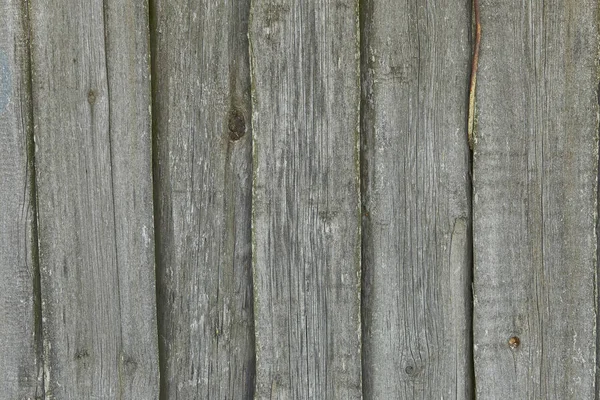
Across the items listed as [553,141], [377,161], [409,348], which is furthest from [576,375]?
[377,161]

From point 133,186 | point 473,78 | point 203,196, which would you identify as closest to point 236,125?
point 203,196

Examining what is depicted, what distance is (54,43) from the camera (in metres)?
1.83

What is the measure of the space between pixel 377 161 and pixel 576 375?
87cm

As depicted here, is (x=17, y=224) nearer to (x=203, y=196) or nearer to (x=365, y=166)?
(x=203, y=196)

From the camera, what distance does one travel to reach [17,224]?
1.87m

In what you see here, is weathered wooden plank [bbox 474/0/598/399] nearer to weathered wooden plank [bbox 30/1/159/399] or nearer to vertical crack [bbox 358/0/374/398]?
vertical crack [bbox 358/0/374/398]

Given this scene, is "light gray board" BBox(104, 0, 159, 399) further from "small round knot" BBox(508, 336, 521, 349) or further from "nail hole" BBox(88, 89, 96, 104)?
"small round knot" BBox(508, 336, 521, 349)

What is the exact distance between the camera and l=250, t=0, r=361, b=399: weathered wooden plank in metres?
1.82

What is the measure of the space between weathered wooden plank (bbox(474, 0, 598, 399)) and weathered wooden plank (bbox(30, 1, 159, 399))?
977mm

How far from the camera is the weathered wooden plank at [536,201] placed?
1.86m

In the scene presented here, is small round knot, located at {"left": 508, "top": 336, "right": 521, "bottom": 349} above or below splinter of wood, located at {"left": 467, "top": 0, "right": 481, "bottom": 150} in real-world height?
below

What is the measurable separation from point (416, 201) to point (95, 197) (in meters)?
0.93

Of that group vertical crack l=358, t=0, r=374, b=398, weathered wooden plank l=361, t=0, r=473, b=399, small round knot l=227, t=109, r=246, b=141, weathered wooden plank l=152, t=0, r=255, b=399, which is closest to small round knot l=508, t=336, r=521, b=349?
weathered wooden plank l=361, t=0, r=473, b=399

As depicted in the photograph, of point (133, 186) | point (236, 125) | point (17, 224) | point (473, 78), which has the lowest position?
point (17, 224)
